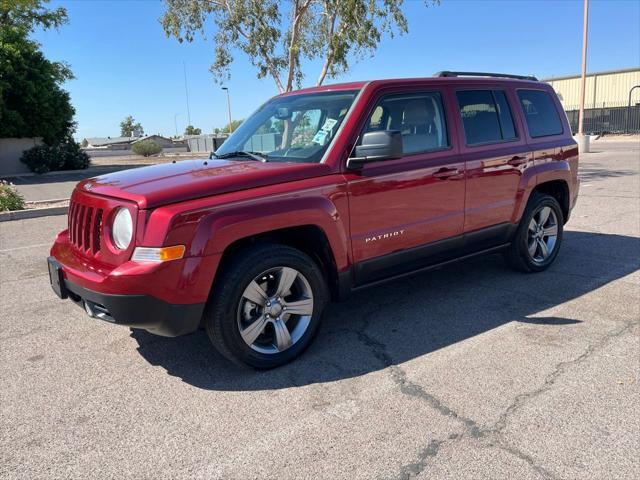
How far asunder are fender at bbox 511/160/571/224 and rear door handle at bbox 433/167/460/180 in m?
1.00

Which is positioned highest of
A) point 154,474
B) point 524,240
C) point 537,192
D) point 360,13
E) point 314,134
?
point 360,13

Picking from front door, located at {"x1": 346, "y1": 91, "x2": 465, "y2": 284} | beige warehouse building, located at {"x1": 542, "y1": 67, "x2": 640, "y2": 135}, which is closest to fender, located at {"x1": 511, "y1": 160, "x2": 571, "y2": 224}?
front door, located at {"x1": 346, "y1": 91, "x2": 465, "y2": 284}

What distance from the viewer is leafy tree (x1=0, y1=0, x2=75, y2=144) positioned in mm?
23734

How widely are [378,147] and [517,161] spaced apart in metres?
2.02

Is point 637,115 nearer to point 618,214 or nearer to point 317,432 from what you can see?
point 618,214

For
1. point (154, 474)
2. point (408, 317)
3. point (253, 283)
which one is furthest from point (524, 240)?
point (154, 474)

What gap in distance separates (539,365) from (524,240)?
81.4 inches

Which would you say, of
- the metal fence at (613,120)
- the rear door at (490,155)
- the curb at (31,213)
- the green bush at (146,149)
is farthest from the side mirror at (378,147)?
the green bush at (146,149)

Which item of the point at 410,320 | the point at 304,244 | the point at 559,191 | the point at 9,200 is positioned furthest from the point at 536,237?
the point at 9,200

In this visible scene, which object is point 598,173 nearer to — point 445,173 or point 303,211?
point 445,173

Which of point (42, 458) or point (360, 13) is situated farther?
point (360, 13)

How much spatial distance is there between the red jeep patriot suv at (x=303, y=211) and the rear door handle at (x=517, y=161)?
19 mm

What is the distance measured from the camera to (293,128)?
14.1 feet

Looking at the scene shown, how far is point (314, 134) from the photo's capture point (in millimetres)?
4004
